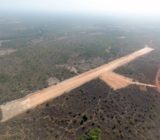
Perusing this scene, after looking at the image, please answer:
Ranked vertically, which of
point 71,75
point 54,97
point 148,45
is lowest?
point 148,45

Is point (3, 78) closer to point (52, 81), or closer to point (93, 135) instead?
point (52, 81)

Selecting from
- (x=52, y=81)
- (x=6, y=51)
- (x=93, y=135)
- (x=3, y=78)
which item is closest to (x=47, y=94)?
(x=52, y=81)

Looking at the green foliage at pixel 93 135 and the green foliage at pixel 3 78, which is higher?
the green foliage at pixel 93 135

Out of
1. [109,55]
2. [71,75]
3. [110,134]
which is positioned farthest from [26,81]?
[109,55]

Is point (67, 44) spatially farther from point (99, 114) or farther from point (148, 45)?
point (99, 114)

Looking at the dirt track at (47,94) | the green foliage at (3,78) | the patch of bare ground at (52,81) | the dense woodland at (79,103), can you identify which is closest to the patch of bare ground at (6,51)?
the dense woodland at (79,103)

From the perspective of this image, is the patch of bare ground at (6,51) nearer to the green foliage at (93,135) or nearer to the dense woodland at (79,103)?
the dense woodland at (79,103)

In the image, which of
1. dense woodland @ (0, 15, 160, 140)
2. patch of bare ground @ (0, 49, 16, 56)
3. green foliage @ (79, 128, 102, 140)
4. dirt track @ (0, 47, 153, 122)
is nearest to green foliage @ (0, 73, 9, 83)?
dense woodland @ (0, 15, 160, 140)

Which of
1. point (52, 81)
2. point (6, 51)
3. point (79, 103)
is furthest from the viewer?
point (6, 51)
